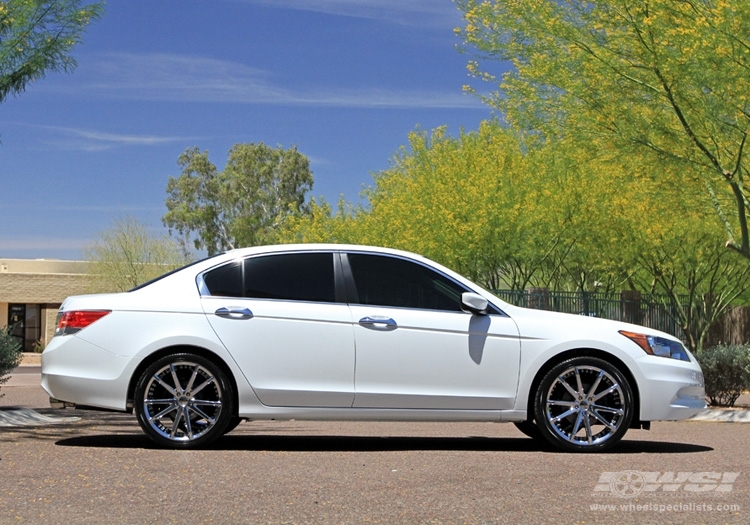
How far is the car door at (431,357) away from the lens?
902cm

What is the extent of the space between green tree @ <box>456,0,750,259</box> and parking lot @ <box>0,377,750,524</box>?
6413 mm

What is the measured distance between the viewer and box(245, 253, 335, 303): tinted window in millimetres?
9227

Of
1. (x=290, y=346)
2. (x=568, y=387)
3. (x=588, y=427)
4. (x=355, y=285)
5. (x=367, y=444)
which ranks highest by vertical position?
(x=355, y=285)

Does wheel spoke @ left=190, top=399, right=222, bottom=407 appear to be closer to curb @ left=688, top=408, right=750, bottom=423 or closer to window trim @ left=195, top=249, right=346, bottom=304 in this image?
window trim @ left=195, top=249, right=346, bottom=304

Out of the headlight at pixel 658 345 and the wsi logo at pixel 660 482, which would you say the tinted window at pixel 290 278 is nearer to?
the headlight at pixel 658 345

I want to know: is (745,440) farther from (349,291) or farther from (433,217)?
(433,217)

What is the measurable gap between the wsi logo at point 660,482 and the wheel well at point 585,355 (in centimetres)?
132

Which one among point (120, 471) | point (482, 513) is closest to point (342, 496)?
point (482, 513)

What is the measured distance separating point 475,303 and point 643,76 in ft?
27.2

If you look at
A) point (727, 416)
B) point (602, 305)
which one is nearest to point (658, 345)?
point (727, 416)

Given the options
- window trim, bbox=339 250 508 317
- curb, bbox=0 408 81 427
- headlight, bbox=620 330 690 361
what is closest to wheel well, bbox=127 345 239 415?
window trim, bbox=339 250 508 317

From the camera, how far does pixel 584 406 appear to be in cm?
903

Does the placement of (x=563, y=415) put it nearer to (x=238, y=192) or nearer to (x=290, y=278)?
(x=290, y=278)

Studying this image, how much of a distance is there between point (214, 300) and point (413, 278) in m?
1.70
